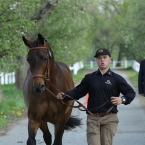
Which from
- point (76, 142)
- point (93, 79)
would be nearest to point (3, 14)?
point (76, 142)

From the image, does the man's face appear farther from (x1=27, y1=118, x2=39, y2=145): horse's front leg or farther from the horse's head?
(x1=27, y1=118, x2=39, y2=145): horse's front leg

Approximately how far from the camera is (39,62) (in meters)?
8.01

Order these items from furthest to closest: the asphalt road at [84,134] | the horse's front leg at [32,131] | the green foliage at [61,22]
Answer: the green foliage at [61,22]
the asphalt road at [84,134]
the horse's front leg at [32,131]

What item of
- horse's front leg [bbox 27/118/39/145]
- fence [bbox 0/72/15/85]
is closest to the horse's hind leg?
horse's front leg [bbox 27/118/39/145]

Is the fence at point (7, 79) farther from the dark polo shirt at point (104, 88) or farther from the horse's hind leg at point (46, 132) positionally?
the dark polo shirt at point (104, 88)

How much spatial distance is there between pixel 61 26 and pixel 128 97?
19.2 metres

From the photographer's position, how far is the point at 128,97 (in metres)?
7.35

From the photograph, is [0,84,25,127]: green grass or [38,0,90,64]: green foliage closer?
[0,84,25,127]: green grass

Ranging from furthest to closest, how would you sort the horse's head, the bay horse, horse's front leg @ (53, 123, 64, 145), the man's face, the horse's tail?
the horse's tail, horse's front leg @ (53, 123, 64, 145), the bay horse, the horse's head, the man's face

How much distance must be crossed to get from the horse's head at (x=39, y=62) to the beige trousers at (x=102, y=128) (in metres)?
0.95

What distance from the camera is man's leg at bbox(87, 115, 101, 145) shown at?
23.7 ft

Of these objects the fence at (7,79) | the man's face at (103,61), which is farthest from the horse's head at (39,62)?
the fence at (7,79)

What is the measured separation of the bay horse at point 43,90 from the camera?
7.99 meters

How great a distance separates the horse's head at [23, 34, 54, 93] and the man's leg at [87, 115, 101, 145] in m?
0.92
